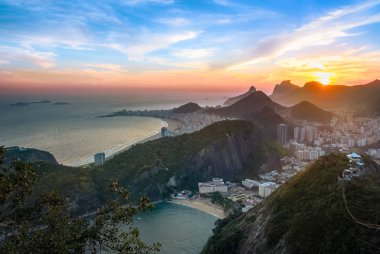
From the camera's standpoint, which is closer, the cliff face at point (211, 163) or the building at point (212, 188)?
the building at point (212, 188)

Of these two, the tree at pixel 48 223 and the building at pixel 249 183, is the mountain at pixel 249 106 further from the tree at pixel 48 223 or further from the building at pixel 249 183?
the tree at pixel 48 223

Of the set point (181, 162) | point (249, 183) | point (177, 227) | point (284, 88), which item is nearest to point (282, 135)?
point (249, 183)

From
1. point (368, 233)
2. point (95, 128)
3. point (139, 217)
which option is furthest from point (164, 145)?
point (95, 128)

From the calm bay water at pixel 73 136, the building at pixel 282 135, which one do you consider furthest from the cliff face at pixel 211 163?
the calm bay water at pixel 73 136

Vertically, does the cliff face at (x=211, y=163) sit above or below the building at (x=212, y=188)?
above

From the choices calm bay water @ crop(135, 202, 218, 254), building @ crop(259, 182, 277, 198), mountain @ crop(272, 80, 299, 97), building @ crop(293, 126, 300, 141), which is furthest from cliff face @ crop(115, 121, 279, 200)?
mountain @ crop(272, 80, 299, 97)

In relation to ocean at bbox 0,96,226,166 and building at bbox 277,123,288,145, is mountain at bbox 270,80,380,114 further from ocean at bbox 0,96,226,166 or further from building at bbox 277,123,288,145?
ocean at bbox 0,96,226,166
